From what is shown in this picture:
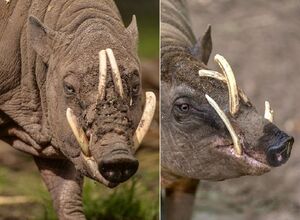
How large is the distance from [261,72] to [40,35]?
449 mm

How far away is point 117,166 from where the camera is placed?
134cm

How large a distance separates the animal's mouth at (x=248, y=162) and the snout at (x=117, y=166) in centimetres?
18

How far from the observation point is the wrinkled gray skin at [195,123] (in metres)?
1.46

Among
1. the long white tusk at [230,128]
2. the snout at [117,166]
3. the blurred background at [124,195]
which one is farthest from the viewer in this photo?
the blurred background at [124,195]

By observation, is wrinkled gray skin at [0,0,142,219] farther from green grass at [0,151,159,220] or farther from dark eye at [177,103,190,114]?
green grass at [0,151,159,220]

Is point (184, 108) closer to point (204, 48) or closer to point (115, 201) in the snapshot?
point (204, 48)

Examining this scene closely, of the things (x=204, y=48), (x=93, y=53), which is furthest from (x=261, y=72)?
(x=93, y=53)

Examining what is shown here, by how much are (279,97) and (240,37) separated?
0.38ft

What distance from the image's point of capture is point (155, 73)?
1.94m

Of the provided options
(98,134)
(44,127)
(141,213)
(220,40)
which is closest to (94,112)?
(98,134)

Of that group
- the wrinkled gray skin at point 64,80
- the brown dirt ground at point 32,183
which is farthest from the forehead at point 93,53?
the brown dirt ground at point 32,183

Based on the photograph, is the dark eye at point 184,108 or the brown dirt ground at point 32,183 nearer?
the dark eye at point 184,108

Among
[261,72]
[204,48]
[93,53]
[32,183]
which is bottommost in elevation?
[32,183]

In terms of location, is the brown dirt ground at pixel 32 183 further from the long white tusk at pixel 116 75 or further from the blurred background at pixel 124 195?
the long white tusk at pixel 116 75
